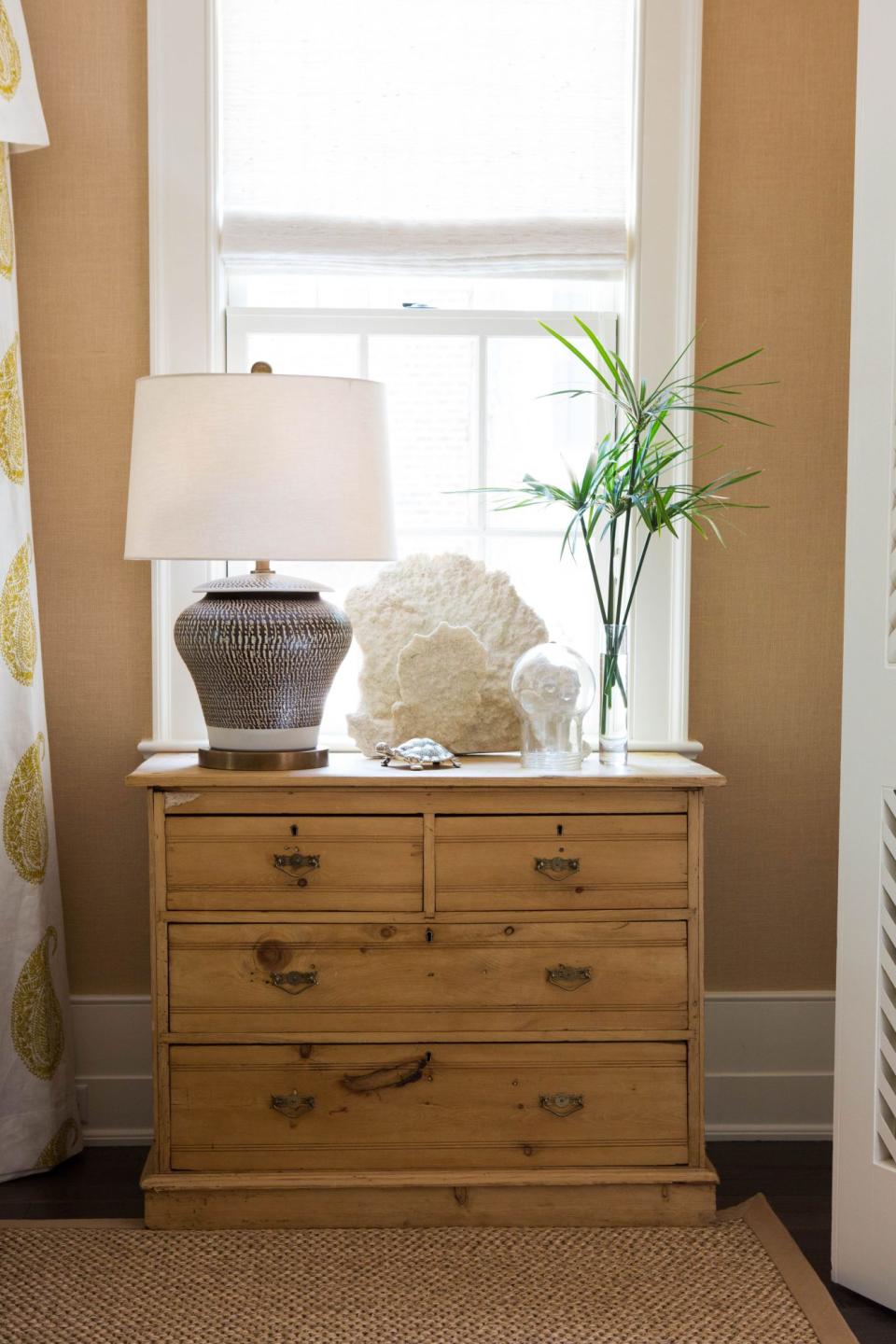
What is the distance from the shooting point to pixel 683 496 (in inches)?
99.1

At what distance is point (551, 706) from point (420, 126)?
123cm

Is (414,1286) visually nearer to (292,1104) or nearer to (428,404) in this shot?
(292,1104)

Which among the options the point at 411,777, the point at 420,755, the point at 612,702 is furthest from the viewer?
the point at 612,702

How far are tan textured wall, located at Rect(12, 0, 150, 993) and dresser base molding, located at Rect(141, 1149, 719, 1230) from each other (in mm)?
568

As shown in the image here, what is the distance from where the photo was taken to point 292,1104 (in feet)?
6.93

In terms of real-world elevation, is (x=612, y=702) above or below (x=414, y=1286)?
above

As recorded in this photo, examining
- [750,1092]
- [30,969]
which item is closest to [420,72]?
[30,969]

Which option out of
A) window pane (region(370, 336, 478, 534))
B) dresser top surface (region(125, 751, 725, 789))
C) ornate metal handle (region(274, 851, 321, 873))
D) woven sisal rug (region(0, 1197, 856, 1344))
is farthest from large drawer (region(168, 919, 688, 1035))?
window pane (region(370, 336, 478, 534))

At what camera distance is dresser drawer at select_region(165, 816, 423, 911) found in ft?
6.91

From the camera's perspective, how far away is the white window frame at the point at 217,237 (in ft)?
7.94

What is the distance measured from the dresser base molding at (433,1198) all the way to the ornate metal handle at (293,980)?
326mm

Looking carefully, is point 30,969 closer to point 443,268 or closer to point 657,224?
point 443,268

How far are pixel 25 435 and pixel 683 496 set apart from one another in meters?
1.35

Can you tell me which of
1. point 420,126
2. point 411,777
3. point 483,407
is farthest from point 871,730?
point 420,126
